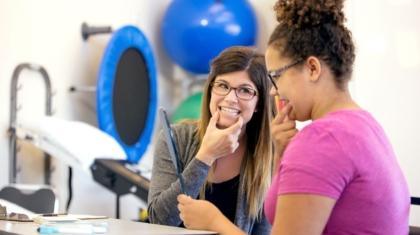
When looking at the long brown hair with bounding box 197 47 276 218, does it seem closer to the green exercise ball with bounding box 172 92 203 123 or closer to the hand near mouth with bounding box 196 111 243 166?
the hand near mouth with bounding box 196 111 243 166

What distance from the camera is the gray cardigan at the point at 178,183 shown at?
1.59m

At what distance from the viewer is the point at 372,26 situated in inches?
114

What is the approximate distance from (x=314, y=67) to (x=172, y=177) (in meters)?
0.69

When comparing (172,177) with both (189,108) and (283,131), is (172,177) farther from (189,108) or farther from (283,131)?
(189,108)

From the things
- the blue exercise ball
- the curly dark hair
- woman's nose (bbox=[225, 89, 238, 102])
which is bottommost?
woman's nose (bbox=[225, 89, 238, 102])

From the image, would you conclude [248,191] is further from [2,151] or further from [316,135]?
[2,151]

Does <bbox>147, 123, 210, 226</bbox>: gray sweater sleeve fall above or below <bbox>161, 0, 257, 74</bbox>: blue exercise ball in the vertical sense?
below

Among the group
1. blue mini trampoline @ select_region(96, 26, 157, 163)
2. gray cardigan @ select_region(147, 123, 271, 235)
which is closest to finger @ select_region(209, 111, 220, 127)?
gray cardigan @ select_region(147, 123, 271, 235)

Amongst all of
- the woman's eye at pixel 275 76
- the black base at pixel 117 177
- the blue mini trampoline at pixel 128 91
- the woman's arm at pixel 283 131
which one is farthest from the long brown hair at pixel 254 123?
the blue mini trampoline at pixel 128 91

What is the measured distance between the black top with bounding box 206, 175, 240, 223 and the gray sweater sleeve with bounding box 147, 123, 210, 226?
11 cm

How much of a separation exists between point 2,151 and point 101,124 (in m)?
0.54

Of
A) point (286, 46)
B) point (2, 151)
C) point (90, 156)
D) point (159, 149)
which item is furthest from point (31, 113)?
point (286, 46)

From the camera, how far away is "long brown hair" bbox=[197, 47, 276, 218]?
69.1 inches

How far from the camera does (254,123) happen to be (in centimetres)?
187
